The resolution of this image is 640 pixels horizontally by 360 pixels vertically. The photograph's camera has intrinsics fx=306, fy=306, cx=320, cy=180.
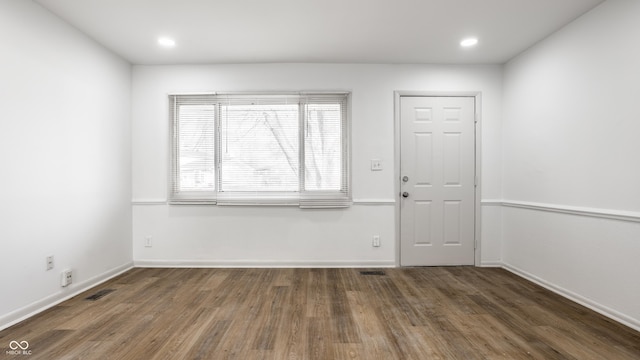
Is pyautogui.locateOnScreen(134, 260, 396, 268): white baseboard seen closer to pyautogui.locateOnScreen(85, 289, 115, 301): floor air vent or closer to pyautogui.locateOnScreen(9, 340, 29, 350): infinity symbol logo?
pyautogui.locateOnScreen(85, 289, 115, 301): floor air vent

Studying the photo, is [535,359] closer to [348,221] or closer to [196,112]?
[348,221]

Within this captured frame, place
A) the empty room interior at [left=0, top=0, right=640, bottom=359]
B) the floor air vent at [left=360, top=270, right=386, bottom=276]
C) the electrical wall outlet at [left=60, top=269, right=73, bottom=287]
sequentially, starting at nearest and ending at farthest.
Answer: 1. the empty room interior at [left=0, top=0, right=640, bottom=359]
2. the electrical wall outlet at [left=60, top=269, right=73, bottom=287]
3. the floor air vent at [left=360, top=270, right=386, bottom=276]

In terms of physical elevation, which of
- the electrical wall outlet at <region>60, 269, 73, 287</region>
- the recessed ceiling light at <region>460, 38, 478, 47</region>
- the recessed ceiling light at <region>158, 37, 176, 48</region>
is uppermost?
the recessed ceiling light at <region>460, 38, 478, 47</region>

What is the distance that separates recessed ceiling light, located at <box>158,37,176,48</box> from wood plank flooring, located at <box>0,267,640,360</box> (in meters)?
2.56

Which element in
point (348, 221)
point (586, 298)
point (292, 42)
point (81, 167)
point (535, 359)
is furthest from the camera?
point (348, 221)

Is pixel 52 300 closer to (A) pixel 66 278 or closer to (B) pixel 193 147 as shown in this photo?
(A) pixel 66 278

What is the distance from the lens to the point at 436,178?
3.87m

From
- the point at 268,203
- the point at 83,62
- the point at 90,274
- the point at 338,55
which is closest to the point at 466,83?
the point at 338,55

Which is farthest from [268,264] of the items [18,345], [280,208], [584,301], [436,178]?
[584,301]

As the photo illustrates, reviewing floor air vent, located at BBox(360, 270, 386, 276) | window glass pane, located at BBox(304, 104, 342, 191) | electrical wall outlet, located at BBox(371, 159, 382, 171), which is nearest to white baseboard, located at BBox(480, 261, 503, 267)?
floor air vent, located at BBox(360, 270, 386, 276)

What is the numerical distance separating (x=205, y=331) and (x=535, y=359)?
2186 millimetres

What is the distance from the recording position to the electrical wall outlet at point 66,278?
2.77 m

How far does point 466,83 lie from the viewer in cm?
388

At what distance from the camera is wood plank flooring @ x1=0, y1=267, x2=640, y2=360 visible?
197 centimetres
